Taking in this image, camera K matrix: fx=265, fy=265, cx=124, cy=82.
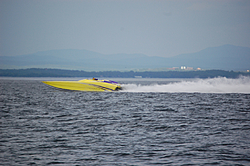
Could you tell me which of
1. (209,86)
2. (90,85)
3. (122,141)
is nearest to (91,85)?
(90,85)

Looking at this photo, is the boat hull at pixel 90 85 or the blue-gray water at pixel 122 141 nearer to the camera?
the blue-gray water at pixel 122 141

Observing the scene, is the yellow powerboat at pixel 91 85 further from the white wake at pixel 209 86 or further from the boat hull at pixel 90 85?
the white wake at pixel 209 86

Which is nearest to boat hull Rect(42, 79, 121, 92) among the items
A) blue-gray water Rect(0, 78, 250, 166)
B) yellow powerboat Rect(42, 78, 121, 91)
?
yellow powerboat Rect(42, 78, 121, 91)

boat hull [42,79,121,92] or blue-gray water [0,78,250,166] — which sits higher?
boat hull [42,79,121,92]

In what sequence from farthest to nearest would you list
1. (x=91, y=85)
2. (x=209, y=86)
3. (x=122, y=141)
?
(x=209, y=86) → (x=91, y=85) → (x=122, y=141)

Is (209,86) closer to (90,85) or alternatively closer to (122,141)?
(90,85)

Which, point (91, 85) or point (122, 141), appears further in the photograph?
point (91, 85)

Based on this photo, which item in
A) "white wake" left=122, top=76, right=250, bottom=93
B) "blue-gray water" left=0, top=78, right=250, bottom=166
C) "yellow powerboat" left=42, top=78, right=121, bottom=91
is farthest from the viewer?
"white wake" left=122, top=76, right=250, bottom=93

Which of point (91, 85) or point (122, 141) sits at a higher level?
point (91, 85)

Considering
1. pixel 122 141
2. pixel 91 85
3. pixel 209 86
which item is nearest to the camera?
pixel 122 141

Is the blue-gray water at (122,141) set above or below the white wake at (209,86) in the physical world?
below

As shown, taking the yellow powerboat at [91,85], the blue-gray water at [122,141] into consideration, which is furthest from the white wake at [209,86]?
the blue-gray water at [122,141]

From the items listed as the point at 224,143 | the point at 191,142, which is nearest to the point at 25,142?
the point at 191,142

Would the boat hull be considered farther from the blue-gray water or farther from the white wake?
the blue-gray water
